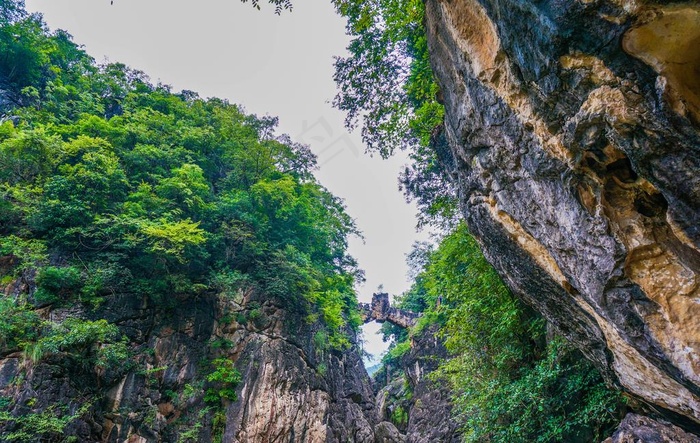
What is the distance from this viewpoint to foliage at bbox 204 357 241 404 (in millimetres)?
9461

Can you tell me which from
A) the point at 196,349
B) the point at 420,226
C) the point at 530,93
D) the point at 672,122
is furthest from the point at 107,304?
the point at 672,122

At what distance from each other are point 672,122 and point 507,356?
5854mm

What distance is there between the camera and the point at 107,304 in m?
8.88

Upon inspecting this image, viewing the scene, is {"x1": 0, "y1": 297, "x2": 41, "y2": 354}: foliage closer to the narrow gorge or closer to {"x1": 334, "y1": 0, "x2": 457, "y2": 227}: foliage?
the narrow gorge

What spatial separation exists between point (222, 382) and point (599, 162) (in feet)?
34.1

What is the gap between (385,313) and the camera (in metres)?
22.0

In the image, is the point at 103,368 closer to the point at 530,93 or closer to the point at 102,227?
the point at 102,227

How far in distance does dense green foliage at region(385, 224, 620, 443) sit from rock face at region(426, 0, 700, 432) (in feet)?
3.81

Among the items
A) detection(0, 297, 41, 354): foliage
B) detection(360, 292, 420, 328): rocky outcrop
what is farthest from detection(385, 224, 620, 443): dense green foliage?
detection(360, 292, 420, 328): rocky outcrop

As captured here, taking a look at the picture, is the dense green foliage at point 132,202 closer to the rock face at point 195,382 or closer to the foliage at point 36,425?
the rock face at point 195,382

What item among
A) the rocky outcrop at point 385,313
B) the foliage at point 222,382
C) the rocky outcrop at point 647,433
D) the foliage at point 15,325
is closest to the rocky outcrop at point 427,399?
the rocky outcrop at point 385,313

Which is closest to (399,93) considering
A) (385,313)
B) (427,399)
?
(427,399)

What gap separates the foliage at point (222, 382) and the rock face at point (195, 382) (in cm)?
15

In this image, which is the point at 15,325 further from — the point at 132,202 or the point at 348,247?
the point at 348,247
